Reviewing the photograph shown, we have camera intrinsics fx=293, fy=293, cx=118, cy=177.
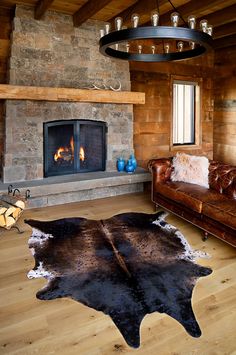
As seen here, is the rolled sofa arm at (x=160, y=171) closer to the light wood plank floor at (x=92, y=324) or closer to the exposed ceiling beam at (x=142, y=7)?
the light wood plank floor at (x=92, y=324)

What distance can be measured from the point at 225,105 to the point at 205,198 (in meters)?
3.56

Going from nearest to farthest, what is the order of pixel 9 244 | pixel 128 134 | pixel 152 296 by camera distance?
pixel 152 296, pixel 9 244, pixel 128 134

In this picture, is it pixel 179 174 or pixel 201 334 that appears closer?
pixel 201 334

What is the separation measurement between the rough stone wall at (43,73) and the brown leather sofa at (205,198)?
1.60 m

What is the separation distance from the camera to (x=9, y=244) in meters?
3.16

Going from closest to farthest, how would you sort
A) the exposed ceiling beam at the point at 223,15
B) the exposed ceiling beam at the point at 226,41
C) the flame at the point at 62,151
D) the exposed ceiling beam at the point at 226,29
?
the exposed ceiling beam at the point at 223,15 → the exposed ceiling beam at the point at 226,29 → the flame at the point at 62,151 → the exposed ceiling beam at the point at 226,41

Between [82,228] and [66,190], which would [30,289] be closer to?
[82,228]

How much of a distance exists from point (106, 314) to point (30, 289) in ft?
2.28

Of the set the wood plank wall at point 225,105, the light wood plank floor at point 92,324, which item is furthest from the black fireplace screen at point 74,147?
the wood plank wall at point 225,105

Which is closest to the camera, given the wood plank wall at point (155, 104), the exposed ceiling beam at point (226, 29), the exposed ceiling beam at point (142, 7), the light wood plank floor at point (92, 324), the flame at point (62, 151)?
the light wood plank floor at point (92, 324)

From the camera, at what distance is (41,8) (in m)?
3.82

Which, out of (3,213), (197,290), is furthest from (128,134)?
(197,290)

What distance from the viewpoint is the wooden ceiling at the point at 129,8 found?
12.0 feet

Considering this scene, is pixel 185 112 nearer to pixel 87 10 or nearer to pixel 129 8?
pixel 129 8
